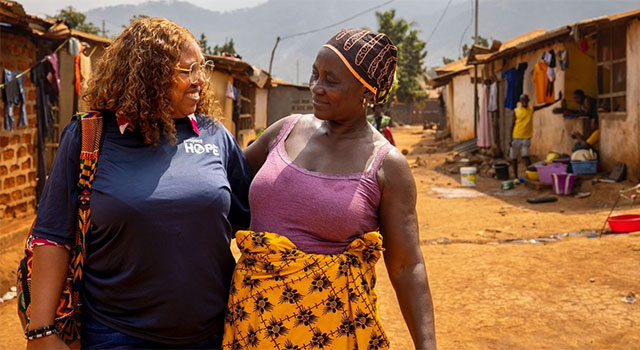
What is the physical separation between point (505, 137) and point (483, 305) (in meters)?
14.1

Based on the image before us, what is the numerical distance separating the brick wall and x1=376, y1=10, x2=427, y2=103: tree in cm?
3615

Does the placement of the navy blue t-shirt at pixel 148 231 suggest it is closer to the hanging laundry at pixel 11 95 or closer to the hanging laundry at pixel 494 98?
the hanging laundry at pixel 11 95

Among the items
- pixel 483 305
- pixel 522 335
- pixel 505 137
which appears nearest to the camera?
pixel 522 335

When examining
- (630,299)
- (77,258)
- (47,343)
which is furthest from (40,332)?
(630,299)

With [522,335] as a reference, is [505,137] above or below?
above

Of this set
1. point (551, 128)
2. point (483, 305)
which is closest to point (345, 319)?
point (483, 305)

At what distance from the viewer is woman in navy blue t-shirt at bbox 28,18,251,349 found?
1894 mm

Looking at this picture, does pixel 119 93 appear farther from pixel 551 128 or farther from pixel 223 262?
pixel 551 128

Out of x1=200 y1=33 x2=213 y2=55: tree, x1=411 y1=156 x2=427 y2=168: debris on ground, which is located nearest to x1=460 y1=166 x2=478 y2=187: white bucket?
x1=411 y1=156 x2=427 y2=168: debris on ground

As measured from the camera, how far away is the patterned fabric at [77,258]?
1.90 meters

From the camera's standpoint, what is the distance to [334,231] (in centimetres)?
198

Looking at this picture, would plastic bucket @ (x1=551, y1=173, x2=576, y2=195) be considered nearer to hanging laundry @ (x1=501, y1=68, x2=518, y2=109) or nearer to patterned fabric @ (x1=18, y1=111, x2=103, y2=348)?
hanging laundry @ (x1=501, y1=68, x2=518, y2=109)

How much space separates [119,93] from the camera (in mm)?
2002

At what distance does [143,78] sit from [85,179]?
1.20 ft
